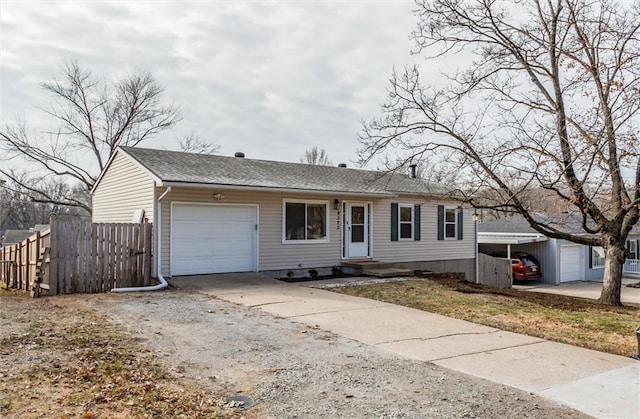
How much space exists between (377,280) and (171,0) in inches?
345

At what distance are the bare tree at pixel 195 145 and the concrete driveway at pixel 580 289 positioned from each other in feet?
72.5

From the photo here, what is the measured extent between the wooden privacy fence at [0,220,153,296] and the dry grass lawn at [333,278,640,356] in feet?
16.1

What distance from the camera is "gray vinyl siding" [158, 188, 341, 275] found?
1234 cm

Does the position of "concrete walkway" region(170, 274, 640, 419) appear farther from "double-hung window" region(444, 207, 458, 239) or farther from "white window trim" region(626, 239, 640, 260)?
"white window trim" region(626, 239, 640, 260)

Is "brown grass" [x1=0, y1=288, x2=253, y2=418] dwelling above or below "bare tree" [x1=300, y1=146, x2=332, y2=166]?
below

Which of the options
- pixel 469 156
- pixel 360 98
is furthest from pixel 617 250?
pixel 360 98

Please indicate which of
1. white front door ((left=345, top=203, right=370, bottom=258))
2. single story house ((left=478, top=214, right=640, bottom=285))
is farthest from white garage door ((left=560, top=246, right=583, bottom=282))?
white front door ((left=345, top=203, right=370, bottom=258))

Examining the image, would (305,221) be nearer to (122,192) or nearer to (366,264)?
(366,264)

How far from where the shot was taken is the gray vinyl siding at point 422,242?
16.9 meters

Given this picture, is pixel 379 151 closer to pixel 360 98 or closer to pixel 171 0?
pixel 360 98

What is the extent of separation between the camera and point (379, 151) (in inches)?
514

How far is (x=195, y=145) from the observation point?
114 feet

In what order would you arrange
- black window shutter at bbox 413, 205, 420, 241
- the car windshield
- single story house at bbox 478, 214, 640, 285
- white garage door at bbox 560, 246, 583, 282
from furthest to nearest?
1. white garage door at bbox 560, 246, 583, 282
2. single story house at bbox 478, 214, 640, 285
3. the car windshield
4. black window shutter at bbox 413, 205, 420, 241

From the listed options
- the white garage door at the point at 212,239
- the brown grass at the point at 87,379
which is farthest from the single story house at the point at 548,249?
the brown grass at the point at 87,379
